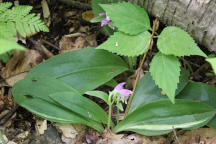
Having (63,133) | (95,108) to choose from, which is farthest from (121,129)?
(63,133)

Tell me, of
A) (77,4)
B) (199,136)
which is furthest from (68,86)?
(77,4)

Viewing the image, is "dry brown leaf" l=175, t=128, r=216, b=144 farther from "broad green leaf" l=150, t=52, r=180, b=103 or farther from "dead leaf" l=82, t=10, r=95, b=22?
"dead leaf" l=82, t=10, r=95, b=22

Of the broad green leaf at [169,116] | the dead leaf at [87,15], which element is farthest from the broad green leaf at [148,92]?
the dead leaf at [87,15]

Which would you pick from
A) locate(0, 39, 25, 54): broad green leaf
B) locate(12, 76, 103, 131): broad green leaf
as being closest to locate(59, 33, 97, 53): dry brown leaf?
locate(12, 76, 103, 131): broad green leaf

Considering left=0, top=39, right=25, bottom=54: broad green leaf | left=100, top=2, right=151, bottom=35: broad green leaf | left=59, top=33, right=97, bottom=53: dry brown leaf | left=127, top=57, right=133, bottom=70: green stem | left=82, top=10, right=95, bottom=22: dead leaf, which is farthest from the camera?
left=82, top=10, right=95, bottom=22: dead leaf

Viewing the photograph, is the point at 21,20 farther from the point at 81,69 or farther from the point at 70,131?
the point at 70,131
